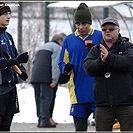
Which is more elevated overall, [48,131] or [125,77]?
[125,77]

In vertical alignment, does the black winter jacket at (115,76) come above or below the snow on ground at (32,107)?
above

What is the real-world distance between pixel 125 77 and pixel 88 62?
0.47m

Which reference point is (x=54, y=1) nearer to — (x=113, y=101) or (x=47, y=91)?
(x=47, y=91)

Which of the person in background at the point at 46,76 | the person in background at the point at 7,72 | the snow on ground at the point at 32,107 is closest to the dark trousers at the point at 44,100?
the person in background at the point at 46,76

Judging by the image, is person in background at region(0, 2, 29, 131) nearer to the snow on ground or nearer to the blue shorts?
the blue shorts

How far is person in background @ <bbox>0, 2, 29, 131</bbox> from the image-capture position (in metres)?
7.71

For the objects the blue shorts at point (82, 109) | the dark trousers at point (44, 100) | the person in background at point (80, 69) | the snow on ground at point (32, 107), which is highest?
the person in background at point (80, 69)

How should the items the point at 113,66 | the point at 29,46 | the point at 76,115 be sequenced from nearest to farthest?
the point at 113,66
the point at 76,115
the point at 29,46

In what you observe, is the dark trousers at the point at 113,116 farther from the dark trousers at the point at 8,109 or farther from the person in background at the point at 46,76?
the person in background at the point at 46,76

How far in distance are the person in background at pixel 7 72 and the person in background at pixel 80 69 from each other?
2.69 feet

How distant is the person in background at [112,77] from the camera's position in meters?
7.56

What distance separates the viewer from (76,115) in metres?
8.48

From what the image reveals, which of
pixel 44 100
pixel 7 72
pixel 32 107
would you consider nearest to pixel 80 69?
pixel 7 72

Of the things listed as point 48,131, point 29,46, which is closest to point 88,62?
point 48,131
